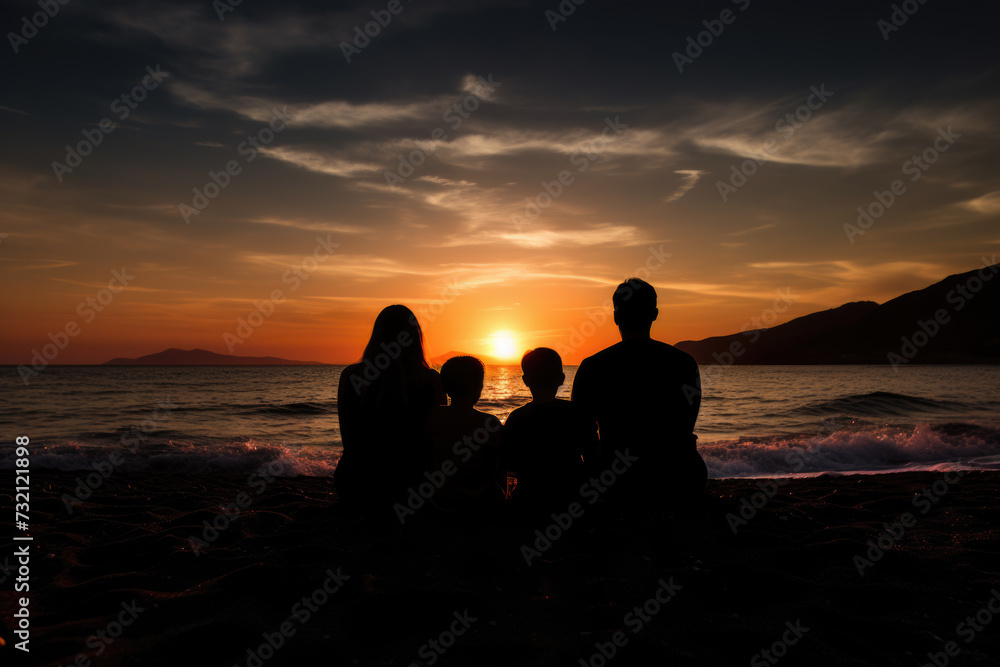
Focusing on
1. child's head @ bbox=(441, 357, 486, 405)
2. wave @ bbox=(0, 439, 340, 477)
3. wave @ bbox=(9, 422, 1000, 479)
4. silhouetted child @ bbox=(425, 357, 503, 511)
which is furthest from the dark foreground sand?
wave @ bbox=(9, 422, 1000, 479)

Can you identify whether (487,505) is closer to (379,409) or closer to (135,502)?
(379,409)

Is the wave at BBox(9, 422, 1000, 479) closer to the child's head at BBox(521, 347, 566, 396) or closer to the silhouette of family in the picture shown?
the silhouette of family

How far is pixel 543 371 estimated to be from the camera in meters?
4.04

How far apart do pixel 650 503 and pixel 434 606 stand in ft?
6.64

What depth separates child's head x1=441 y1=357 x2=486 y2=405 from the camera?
4.17 meters

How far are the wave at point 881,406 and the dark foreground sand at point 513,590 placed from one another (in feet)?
60.8

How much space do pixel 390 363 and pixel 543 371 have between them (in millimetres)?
1259

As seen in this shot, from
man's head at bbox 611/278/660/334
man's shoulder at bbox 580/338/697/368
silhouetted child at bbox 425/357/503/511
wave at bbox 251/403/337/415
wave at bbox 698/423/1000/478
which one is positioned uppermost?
man's head at bbox 611/278/660/334

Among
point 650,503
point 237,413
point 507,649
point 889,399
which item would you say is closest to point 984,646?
point 650,503

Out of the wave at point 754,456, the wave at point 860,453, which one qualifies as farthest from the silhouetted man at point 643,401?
the wave at point 860,453

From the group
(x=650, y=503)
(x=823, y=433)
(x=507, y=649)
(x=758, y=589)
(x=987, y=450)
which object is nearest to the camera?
(x=507, y=649)

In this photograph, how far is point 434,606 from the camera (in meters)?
2.73

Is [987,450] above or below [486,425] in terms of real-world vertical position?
below

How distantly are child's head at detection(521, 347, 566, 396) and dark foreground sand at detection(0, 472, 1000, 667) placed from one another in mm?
1093
